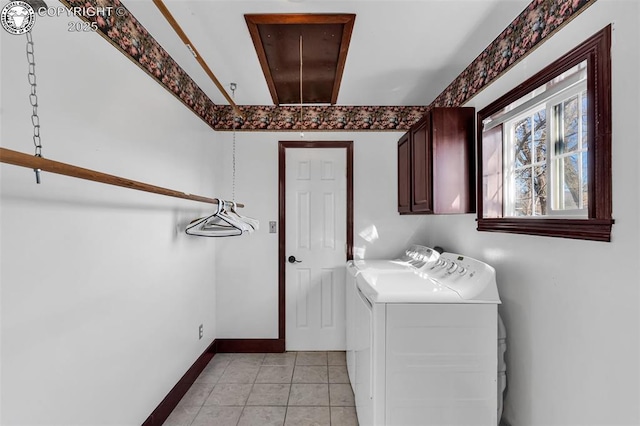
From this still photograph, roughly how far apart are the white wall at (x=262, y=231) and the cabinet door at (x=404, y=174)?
165 mm

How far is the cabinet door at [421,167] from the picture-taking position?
6.91ft

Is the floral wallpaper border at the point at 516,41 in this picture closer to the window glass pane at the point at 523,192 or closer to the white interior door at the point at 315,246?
the window glass pane at the point at 523,192

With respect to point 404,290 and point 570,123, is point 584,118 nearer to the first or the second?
point 570,123

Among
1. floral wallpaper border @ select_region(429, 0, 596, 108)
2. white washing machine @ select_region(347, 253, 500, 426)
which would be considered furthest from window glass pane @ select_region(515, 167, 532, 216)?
floral wallpaper border @ select_region(429, 0, 596, 108)

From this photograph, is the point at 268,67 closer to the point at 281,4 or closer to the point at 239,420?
the point at 281,4

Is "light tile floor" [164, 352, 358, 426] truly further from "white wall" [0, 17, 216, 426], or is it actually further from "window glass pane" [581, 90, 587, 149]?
"window glass pane" [581, 90, 587, 149]

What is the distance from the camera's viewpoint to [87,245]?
1324 millimetres

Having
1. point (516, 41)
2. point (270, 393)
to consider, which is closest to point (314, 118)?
point (516, 41)

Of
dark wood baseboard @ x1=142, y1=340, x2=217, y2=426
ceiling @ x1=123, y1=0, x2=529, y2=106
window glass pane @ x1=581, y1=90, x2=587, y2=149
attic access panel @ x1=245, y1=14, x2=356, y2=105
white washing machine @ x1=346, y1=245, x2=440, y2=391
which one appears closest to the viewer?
window glass pane @ x1=581, y1=90, x2=587, y2=149

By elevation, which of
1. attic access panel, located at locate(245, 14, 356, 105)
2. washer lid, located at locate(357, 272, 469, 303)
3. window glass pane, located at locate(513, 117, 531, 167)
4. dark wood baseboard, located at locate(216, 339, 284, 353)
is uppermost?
attic access panel, located at locate(245, 14, 356, 105)

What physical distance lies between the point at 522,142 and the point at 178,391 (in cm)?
276

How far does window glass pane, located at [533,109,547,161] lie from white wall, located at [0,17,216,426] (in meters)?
2.16

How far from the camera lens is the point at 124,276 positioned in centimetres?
158

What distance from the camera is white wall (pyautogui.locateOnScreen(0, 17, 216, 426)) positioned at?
1.03 meters
